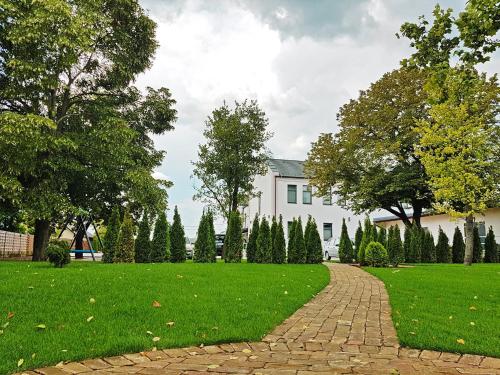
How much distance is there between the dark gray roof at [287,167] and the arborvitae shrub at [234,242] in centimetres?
1664

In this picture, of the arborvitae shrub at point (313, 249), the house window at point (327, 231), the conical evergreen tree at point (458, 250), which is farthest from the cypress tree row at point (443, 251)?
the house window at point (327, 231)

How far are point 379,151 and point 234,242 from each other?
35.9 ft

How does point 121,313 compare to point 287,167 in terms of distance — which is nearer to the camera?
point 121,313

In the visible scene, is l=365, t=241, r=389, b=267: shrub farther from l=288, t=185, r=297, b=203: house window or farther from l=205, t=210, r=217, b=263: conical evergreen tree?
l=288, t=185, r=297, b=203: house window

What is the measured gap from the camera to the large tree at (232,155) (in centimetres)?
2431

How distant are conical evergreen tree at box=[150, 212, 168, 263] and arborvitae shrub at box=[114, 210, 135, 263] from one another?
1041mm

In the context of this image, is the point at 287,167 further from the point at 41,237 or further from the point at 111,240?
the point at 41,237

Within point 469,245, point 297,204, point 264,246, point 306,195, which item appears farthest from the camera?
point 306,195

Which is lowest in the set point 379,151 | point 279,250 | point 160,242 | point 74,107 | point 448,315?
point 448,315

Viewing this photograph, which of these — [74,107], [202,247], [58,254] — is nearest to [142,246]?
[202,247]

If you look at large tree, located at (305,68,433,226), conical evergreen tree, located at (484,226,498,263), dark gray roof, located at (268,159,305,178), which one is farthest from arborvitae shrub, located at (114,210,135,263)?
dark gray roof, located at (268,159,305,178)

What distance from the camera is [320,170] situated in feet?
90.7

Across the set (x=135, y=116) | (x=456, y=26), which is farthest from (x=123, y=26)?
(x=456, y=26)

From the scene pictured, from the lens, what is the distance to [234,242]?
20.0 metres
